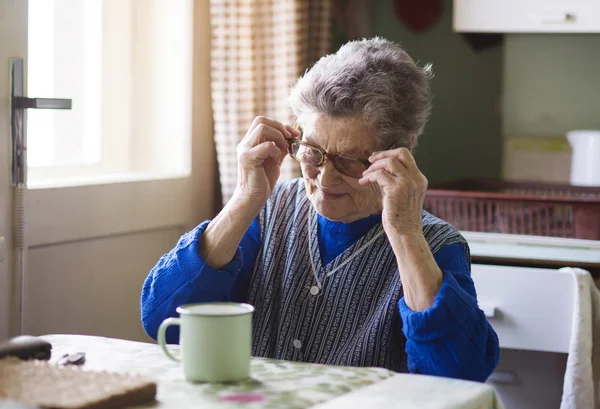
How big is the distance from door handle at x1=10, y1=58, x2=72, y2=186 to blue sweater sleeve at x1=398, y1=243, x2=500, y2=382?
0.93 meters

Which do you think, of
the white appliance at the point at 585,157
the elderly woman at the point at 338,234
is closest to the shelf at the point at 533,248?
the white appliance at the point at 585,157

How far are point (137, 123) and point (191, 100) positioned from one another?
18 centimetres

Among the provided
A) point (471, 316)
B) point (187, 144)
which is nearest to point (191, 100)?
point (187, 144)

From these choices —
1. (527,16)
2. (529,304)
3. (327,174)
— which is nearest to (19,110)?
(327,174)

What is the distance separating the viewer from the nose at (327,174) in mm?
1539

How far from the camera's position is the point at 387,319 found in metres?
1.49

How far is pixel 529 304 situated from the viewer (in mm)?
2043

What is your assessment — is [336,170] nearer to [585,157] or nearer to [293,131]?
[293,131]

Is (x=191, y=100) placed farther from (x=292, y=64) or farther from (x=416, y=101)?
(x=416, y=101)

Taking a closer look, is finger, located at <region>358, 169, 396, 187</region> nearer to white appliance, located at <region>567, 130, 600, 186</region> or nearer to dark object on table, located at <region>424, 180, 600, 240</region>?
dark object on table, located at <region>424, 180, 600, 240</region>

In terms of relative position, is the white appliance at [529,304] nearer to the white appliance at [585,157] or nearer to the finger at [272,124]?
the white appliance at [585,157]

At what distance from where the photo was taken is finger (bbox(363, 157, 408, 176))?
56.6 inches

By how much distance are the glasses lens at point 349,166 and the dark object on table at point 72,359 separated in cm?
59

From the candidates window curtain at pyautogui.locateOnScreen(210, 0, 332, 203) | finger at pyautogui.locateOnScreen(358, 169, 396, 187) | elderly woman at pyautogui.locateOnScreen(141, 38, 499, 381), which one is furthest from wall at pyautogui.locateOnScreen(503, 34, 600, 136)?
finger at pyautogui.locateOnScreen(358, 169, 396, 187)
